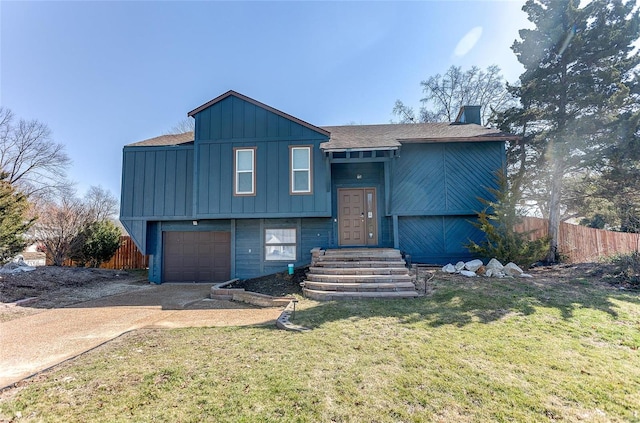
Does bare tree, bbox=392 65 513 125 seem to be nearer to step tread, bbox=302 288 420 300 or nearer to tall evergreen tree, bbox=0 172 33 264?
step tread, bbox=302 288 420 300

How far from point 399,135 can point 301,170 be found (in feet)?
14.2

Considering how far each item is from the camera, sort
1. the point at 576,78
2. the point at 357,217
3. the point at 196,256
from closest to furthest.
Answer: the point at 576,78 < the point at 357,217 < the point at 196,256

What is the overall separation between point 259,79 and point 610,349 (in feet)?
49.3

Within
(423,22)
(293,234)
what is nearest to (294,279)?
(293,234)

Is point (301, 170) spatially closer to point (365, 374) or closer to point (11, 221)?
point (365, 374)

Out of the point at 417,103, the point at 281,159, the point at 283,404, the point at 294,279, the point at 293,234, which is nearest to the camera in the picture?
the point at 283,404

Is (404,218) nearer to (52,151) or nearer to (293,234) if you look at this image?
(293,234)

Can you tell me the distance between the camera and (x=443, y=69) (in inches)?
811

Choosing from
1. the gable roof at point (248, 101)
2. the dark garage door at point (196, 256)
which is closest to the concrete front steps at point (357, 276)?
the dark garage door at point (196, 256)

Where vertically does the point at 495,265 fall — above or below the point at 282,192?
below

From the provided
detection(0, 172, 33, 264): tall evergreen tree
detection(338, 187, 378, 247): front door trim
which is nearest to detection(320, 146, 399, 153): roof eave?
detection(338, 187, 378, 247): front door trim

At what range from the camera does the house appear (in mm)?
9680

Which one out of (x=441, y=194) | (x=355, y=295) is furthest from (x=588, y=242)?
(x=355, y=295)

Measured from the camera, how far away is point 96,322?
561 centimetres
